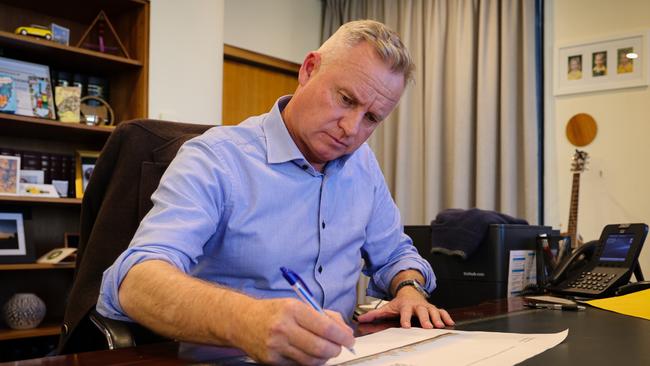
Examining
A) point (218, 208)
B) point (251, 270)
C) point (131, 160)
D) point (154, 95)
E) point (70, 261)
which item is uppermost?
point (154, 95)

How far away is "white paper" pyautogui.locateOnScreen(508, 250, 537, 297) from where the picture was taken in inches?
71.9

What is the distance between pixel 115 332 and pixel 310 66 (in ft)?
2.14

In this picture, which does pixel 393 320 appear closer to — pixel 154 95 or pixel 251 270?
pixel 251 270

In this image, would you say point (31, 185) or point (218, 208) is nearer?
point (218, 208)

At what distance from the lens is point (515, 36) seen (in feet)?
11.9

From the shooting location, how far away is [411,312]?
1128 millimetres

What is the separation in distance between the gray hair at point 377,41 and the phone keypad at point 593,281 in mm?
729

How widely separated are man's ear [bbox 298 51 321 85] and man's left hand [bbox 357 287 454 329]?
495 mm

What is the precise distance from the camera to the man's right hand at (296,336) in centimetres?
65

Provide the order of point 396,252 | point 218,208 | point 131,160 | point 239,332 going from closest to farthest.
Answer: point 239,332
point 218,208
point 131,160
point 396,252

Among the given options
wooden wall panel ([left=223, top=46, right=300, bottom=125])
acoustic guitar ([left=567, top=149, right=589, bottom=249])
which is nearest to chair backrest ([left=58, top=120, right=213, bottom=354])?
acoustic guitar ([left=567, top=149, right=589, bottom=249])

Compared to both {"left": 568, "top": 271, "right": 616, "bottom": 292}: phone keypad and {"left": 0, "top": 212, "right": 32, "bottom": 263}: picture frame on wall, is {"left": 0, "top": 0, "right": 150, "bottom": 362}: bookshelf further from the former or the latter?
{"left": 568, "top": 271, "right": 616, "bottom": 292}: phone keypad

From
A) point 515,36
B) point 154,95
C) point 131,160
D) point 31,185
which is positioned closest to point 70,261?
point 31,185

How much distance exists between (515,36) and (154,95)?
2.14m
